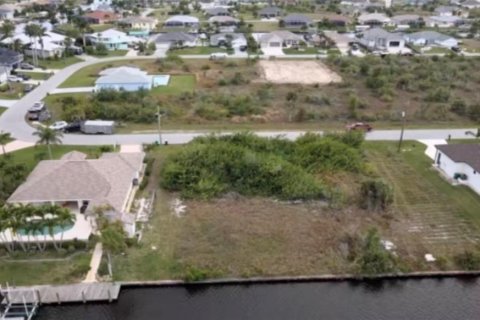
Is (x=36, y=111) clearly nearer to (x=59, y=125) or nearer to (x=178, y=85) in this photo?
(x=59, y=125)

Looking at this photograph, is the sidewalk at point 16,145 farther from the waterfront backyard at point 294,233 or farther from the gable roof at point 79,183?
the waterfront backyard at point 294,233

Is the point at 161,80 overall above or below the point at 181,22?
below

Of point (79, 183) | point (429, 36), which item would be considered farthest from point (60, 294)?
point (429, 36)

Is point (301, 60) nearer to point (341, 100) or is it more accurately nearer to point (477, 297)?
point (341, 100)

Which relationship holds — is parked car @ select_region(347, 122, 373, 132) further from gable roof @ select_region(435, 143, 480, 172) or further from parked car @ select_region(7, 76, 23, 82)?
parked car @ select_region(7, 76, 23, 82)

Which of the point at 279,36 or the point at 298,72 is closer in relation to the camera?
the point at 298,72

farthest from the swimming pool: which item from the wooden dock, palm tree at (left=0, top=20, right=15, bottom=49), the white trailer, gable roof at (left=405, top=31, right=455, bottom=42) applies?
gable roof at (left=405, top=31, right=455, bottom=42)

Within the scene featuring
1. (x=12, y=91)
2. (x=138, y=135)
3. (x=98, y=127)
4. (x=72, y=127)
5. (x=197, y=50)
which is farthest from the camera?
(x=197, y=50)

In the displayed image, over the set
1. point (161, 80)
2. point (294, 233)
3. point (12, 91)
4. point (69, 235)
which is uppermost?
point (161, 80)
